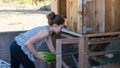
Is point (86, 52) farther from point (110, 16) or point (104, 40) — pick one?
point (110, 16)

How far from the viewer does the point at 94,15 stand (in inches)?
183

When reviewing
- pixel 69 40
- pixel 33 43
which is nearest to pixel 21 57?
pixel 33 43

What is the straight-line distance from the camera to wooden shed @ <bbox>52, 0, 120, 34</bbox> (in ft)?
14.9

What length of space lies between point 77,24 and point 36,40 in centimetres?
78

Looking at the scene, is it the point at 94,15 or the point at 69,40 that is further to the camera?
the point at 94,15

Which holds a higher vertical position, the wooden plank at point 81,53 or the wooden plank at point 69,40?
the wooden plank at point 69,40

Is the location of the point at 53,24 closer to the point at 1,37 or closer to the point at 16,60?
the point at 16,60

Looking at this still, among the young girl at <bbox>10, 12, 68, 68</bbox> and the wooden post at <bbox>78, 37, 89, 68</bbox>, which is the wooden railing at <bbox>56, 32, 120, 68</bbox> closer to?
the wooden post at <bbox>78, 37, 89, 68</bbox>

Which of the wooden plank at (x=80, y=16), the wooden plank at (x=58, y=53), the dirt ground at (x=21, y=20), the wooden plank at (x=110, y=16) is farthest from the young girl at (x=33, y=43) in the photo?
the dirt ground at (x=21, y=20)

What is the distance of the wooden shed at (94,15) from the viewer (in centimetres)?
454

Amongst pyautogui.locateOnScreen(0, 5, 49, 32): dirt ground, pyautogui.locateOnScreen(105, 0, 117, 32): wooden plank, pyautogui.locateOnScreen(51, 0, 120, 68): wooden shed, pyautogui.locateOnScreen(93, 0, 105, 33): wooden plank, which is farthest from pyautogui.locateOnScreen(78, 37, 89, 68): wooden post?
pyautogui.locateOnScreen(0, 5, 49, 32): dirt ground

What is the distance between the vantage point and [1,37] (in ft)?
18.6

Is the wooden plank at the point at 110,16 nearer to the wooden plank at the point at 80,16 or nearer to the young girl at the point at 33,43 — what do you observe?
the wooden plank at the point at 80,16

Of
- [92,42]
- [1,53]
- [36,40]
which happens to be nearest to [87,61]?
[92,42]
